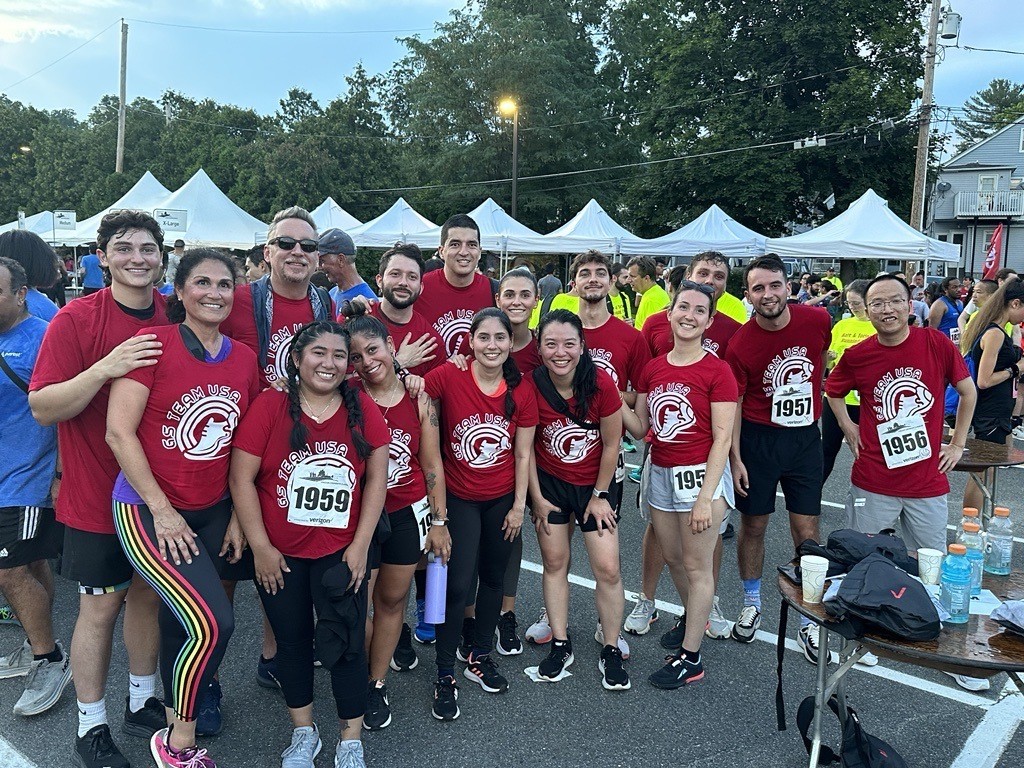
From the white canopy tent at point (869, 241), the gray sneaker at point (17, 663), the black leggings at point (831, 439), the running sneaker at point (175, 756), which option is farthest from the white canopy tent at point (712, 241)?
the running sneaker at point (175, 756)

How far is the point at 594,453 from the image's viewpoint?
3.44 meters

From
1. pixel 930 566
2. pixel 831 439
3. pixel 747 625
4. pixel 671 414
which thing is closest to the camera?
pixel 930 566

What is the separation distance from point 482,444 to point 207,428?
1.16m

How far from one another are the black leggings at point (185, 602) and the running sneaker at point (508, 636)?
1.55m

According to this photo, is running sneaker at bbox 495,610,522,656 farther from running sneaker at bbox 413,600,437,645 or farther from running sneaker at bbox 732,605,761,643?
running sneaker at bbox 732,605,761,643

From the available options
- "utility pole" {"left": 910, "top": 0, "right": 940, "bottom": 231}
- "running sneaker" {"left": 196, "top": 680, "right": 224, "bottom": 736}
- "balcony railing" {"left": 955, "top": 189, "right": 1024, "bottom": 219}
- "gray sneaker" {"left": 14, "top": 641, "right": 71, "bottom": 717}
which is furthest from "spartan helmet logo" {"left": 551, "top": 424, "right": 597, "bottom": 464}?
"balcony railing" {"left": 955, "top": 189, "right": 1024, "bottom": 219}

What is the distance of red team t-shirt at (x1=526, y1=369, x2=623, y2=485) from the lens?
3.34 metres

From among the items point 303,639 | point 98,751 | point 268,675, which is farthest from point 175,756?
point 268,675

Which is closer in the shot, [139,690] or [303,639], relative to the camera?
[303,639]

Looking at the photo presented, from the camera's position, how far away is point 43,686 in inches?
123

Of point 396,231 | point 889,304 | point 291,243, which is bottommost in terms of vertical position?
point 889,304

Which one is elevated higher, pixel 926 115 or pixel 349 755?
pixel 926 115

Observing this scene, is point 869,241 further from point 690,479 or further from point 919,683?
point 690,479

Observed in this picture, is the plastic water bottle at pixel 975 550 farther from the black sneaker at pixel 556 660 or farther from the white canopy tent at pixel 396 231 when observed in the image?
the white canopy tent at pixel 396 231
